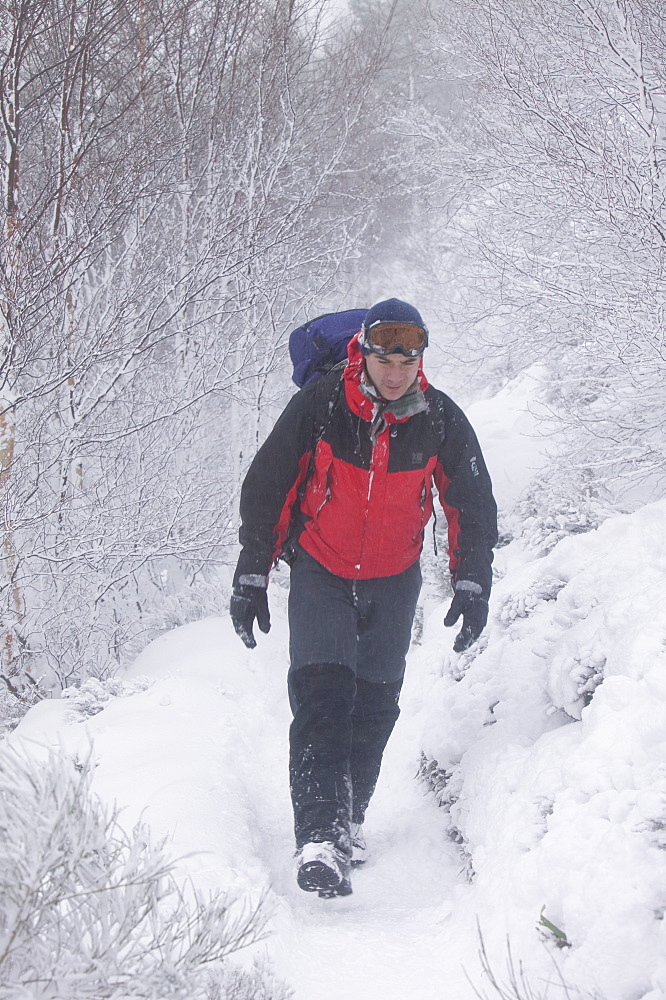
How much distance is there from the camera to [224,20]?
7.52 meters

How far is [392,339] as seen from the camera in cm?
258

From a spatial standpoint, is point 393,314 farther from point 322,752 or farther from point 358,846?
point 358,846

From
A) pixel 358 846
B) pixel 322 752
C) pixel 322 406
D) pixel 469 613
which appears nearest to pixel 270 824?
pixel 358 846

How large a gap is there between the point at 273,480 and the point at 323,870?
4.48 feet

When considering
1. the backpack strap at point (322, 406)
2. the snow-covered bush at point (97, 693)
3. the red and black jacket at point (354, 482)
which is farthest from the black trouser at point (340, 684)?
the snow-covered bush at point (97, 693)

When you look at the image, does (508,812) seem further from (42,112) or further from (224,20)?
(224,20)

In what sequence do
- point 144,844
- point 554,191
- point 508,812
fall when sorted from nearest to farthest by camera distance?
1. point 144,844
2. point 508,812
3. point 554,191

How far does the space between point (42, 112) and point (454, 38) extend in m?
4.28

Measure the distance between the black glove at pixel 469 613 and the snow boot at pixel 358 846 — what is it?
0.84 meters

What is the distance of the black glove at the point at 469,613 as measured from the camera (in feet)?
9.45

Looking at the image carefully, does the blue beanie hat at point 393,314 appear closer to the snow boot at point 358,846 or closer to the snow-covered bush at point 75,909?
the snow-covered bush at point 75,909

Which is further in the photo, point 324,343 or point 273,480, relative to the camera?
point 324,343

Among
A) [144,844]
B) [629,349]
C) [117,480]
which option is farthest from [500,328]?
[144,844]

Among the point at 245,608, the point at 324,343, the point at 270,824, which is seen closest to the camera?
the point at 245,608
